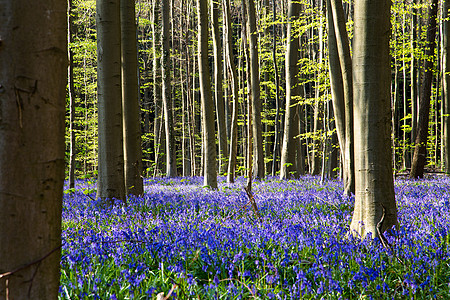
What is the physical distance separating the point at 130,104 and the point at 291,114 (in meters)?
7.40

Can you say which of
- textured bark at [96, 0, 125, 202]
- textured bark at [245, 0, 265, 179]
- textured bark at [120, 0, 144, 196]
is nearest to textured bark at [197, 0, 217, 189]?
textured bark at [120, 0, 144, 196]

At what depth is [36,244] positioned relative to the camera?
55.8 inches

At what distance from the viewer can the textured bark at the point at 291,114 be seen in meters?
13.4

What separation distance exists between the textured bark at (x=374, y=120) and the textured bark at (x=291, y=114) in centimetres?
866

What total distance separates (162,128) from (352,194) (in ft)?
54.2

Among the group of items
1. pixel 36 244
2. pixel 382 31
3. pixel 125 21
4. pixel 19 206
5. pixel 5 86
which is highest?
pixel 125 21

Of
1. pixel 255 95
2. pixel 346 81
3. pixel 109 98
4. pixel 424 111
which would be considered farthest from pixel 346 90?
pixel 255 95

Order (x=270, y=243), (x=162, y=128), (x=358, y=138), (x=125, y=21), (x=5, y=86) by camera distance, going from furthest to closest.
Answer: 1. (x=162, y=128)
2. (x=125, y=21)
3. (x=358, y=138)
4. (x=270, y=243)
5. (x=5, y=86)

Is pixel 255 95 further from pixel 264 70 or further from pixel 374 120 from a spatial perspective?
pixel 374 120

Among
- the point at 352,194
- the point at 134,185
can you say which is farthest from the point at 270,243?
the point at 134,185

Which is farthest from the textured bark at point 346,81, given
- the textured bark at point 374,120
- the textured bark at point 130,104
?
the textured bark at point 130,104

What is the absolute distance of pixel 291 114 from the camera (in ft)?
45.4

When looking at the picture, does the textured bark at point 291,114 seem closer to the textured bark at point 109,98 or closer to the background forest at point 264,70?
the background forest at point 264,70

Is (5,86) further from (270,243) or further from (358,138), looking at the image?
(358,138)
